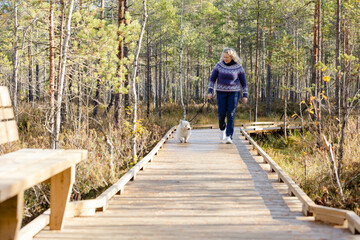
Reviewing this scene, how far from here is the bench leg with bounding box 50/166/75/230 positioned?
10.5 feet

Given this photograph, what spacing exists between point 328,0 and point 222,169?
73.0 ft

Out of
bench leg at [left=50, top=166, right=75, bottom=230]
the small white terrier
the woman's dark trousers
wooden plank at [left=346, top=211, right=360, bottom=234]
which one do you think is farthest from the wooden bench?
the small white terrier

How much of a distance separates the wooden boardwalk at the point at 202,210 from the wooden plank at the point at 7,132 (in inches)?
38.8

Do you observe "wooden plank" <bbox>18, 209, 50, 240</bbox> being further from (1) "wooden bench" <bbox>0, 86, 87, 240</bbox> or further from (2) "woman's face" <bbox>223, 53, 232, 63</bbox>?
(2) "woman's face" <bbox>223, 53, 232, 63</bbox>

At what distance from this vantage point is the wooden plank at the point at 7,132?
11.5 feet

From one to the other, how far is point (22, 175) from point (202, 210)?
2.28 meters

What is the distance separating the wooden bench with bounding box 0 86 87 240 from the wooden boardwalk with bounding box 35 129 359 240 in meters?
0.33

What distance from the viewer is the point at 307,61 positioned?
37.6m

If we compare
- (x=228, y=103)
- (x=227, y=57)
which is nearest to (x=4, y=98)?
(x=227, y=57)

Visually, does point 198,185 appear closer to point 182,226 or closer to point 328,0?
point 182,226

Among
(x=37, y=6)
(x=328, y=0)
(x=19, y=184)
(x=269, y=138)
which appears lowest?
(x=269, y=138)

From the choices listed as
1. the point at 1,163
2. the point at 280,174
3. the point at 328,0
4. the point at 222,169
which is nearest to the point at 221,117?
the point at 222,169

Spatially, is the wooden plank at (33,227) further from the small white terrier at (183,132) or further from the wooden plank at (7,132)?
the small white terrier at (183,132)

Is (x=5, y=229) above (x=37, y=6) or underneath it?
underneath
